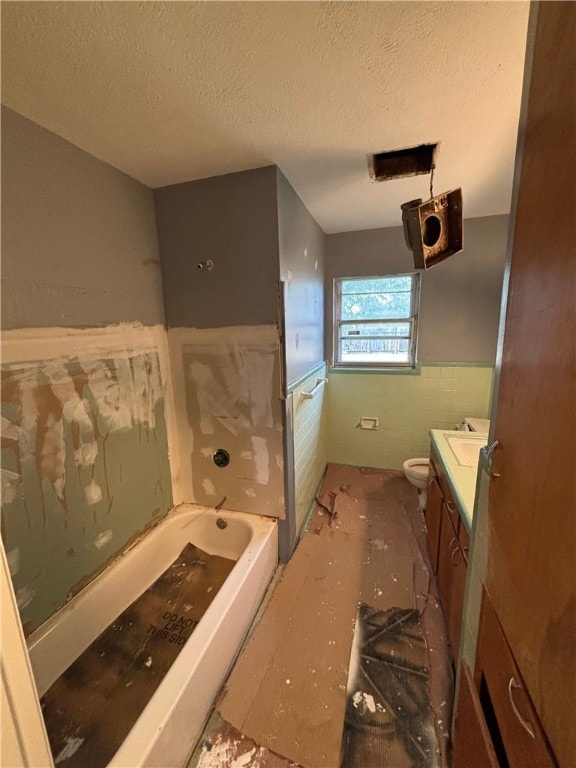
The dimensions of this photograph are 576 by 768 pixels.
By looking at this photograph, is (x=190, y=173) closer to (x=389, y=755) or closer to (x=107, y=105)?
(x=107, y=105)

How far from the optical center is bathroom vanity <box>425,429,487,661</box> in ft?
4.14

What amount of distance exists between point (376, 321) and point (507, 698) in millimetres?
2630

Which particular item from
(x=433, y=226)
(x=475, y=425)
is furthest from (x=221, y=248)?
(x=475, y=425)

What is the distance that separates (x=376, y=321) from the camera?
9.62ft

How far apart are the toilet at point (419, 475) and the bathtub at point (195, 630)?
1.29 metres

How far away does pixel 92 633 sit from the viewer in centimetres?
138

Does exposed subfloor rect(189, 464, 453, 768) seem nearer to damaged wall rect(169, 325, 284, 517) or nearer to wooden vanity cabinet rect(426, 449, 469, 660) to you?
wooden vanity cabinet rect(426, 449, 469, 660)

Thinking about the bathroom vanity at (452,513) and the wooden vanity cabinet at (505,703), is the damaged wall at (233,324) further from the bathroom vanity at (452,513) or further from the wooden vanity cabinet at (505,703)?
the wooden vanity cabinet at (505,703)

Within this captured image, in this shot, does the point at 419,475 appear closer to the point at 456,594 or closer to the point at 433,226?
the point at 456,594

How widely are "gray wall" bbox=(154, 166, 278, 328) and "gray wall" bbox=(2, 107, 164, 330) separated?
14 centimetres

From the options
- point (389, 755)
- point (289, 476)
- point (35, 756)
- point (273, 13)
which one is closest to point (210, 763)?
point (389, 755)

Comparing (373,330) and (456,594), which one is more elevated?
(373,330)

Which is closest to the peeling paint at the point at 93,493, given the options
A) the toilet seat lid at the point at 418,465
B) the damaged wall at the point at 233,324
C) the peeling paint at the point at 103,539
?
the peeling paint at the point at 103,539

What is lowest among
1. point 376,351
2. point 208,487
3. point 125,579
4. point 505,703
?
point 125,579
